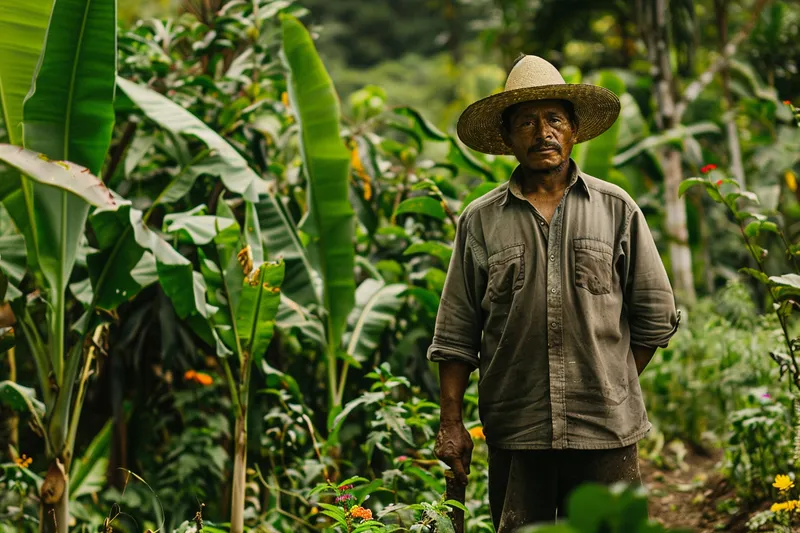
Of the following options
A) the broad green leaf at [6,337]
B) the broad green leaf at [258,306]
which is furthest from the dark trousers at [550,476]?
the broad green leaf at [6,337]

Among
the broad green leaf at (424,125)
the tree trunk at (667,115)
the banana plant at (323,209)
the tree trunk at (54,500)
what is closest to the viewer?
the tree trunk at (54,500)

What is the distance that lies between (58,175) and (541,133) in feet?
5.73

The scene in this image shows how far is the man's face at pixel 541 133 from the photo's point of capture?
2760 millimetres

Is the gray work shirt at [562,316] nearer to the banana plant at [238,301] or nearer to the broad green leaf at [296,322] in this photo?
the banana plant at [238,301]

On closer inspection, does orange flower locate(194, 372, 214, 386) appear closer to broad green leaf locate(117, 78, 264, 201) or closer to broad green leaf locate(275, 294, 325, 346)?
broad green leaf locate(275, 294, 325, 346)

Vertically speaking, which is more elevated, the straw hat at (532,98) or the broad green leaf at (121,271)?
the straw hat at (532,98)

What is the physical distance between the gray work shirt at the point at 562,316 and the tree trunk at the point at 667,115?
5.28 m

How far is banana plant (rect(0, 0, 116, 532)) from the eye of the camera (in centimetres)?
366

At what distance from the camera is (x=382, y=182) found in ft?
19.3

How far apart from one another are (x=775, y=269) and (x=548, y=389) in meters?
7.03

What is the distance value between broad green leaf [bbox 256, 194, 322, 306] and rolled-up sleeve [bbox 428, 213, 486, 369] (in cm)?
180

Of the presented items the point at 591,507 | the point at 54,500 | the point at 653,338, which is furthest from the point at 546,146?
the point at 54,500

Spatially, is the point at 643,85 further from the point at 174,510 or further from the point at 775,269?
the point at 174,510

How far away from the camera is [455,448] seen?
285 cm
